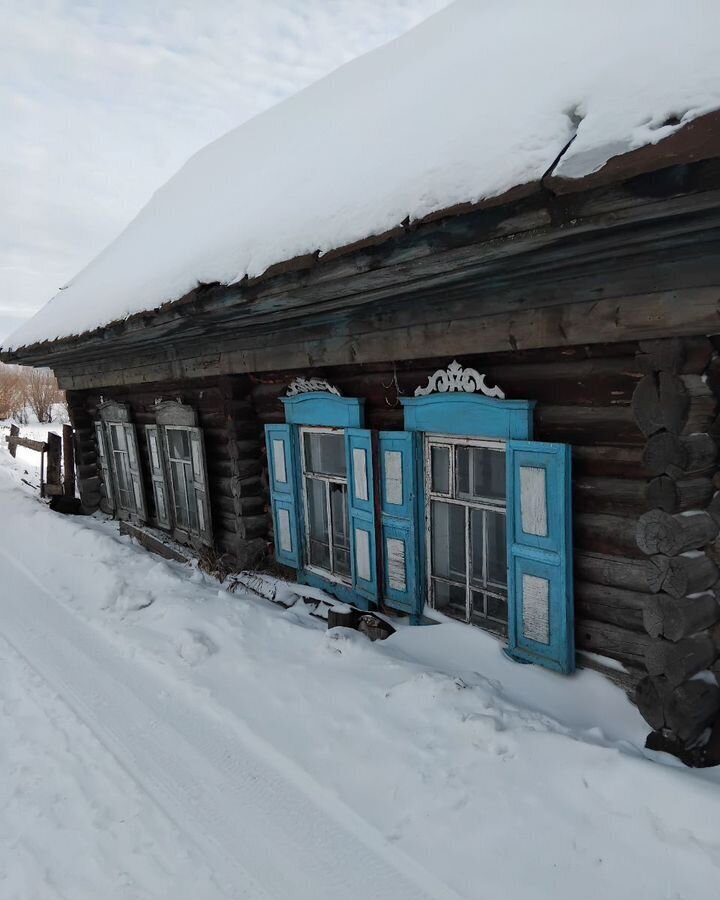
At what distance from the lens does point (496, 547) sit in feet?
12.8

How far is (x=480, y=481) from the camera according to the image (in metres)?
3.93

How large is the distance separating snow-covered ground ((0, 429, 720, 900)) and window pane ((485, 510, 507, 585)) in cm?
43

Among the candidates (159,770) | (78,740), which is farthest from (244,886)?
(78,740)

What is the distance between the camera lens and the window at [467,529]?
3873 mm

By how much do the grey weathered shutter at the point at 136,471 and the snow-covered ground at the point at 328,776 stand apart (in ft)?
11.2

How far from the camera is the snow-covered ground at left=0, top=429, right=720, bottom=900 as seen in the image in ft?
7.72

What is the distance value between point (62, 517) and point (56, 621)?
3.40 metres

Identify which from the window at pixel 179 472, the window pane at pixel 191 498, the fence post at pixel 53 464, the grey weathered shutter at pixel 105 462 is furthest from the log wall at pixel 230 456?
the fence post at pixel 53 464

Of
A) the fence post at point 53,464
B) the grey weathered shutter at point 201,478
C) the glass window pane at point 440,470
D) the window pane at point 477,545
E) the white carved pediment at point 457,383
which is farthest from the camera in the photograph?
the fence post at point 53,464

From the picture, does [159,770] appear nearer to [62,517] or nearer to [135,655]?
[135,655]

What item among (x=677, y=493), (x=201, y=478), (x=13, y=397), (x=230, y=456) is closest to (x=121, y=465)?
(x=201, y=478)

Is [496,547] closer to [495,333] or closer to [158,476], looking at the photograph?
[495,333]

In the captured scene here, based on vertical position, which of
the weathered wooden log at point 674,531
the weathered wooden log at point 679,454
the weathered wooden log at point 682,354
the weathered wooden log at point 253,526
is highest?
the weathered wooden log at point 682,354

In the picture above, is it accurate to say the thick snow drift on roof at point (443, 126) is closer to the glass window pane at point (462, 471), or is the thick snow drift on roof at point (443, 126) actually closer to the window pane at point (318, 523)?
the glass window pane at point (462, 471)
